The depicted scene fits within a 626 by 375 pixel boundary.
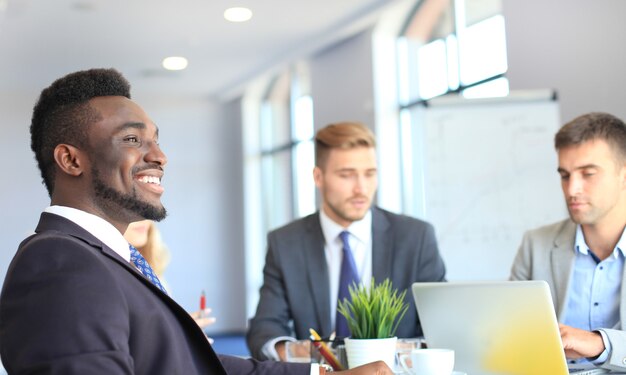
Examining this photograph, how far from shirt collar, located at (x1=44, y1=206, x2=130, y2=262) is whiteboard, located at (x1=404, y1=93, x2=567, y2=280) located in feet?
12.1

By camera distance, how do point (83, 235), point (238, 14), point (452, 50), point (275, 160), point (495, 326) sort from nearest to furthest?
point (83, 235), point (495, 326), point (452, 50), point (238, 14), point (275, 160)

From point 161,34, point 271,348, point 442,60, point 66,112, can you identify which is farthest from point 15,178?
point 66,112

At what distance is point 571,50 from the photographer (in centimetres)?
481

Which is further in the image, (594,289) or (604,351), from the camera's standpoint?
(594,289)

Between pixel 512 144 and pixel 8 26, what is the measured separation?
5.06m

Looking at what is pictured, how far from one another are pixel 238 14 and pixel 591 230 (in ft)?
17.2

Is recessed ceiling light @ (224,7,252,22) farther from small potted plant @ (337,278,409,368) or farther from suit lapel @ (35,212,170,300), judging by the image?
suit lapel @ (35,212,170,300)

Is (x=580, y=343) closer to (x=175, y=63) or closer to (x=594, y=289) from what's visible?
(x=594, y=289)

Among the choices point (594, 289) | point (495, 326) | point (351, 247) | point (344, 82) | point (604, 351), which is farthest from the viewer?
point (344, 82)

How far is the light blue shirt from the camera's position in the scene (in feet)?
8.88

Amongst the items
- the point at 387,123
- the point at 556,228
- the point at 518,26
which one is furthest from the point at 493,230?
the point at 387,123

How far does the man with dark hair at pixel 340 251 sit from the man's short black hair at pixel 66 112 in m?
1.44

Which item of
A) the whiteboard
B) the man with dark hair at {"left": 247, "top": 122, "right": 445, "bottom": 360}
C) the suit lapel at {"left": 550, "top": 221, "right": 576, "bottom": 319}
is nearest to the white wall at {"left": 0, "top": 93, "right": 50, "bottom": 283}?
the whiteboard

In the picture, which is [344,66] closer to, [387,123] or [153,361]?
[387,123]
